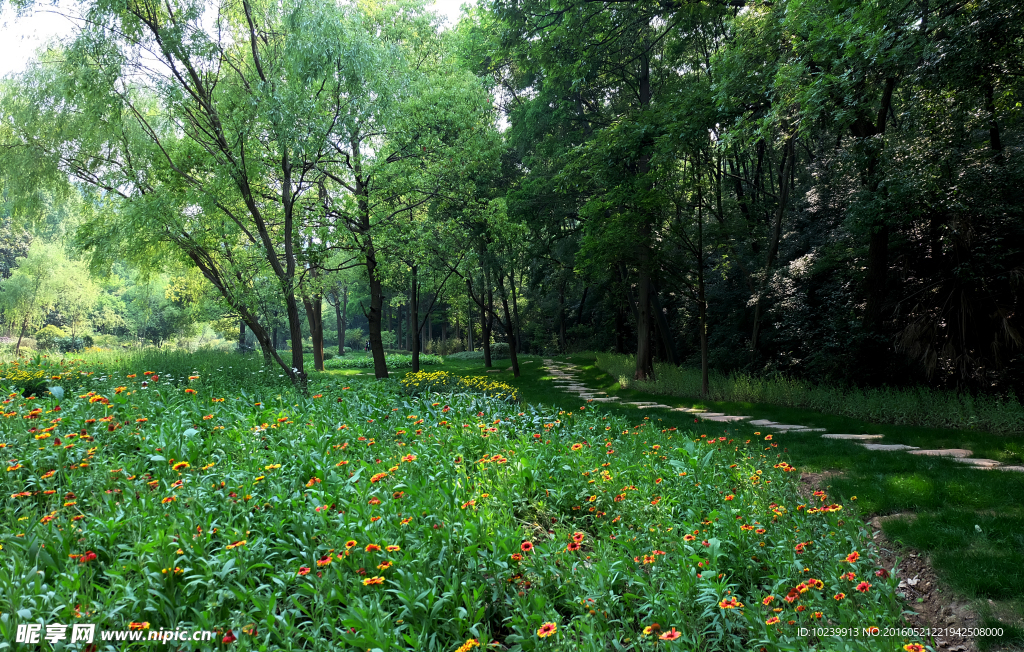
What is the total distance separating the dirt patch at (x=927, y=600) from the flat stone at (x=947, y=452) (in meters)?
2.55

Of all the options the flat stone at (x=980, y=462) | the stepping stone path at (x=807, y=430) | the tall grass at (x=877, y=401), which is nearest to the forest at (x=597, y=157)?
the tall grass at (x=877, y=401)

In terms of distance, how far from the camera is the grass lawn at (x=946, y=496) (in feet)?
9.70

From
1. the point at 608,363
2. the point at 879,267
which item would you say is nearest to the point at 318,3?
the point at 879,267

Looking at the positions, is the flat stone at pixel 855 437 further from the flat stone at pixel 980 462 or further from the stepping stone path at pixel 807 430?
the flat stone at pixel 980 462

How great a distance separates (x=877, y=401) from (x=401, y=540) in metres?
8.22

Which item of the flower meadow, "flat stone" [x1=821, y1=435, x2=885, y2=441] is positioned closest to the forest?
"flat stone" [x1=821, y1=435, x2=885, y2=441]

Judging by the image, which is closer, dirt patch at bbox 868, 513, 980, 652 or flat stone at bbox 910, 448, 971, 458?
dirt patch at bbox 868, 513, 980, 652

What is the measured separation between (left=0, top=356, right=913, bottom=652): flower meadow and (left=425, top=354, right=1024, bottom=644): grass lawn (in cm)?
52

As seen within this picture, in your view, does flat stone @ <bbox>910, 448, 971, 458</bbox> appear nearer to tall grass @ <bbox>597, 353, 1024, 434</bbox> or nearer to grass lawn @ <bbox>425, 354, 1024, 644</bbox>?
grass lawn @ <bbox>425, 354, 1024, 644</bbox>

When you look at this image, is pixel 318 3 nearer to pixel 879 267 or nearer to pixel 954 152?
pixel 954 152

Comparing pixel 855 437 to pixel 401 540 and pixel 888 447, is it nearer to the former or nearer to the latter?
pixel 888 447

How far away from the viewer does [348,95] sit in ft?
25.6

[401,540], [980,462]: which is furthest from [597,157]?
[401,540]

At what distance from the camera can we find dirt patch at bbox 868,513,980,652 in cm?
259
